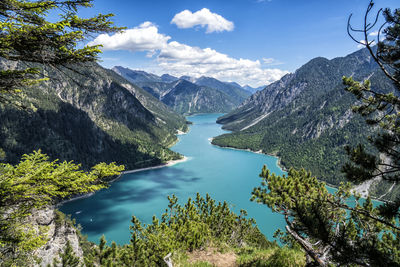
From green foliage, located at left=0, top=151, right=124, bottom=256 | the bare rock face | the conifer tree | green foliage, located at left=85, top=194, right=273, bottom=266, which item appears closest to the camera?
the conifer tree

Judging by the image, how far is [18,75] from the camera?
834 centimetres

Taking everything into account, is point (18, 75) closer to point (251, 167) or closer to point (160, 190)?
point (160, 190)

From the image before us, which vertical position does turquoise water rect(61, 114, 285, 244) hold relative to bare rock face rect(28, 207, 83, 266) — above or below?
below

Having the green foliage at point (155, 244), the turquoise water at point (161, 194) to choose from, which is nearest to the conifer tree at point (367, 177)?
the green foliage at point (155, 244)

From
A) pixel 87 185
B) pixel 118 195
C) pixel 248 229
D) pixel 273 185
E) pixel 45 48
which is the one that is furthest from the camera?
pixel 118 195

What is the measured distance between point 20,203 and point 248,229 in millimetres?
24600

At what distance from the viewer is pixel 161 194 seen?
390ft

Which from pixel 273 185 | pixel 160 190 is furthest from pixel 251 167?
pixel 273 185

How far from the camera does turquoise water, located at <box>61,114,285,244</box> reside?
292 feet

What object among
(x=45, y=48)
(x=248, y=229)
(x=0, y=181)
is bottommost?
(x=248, y=229)

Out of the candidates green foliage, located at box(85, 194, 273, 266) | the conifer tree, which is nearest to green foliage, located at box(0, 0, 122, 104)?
the conifer tree

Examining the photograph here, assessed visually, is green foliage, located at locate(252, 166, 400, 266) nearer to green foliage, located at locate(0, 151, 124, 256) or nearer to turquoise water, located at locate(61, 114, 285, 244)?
green foliage, located at locate(0, 151, 124, 256)

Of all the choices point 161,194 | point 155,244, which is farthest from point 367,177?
point 161,194

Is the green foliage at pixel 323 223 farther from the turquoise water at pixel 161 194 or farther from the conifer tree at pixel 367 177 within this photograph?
the turquoise water at pixel 161 194
